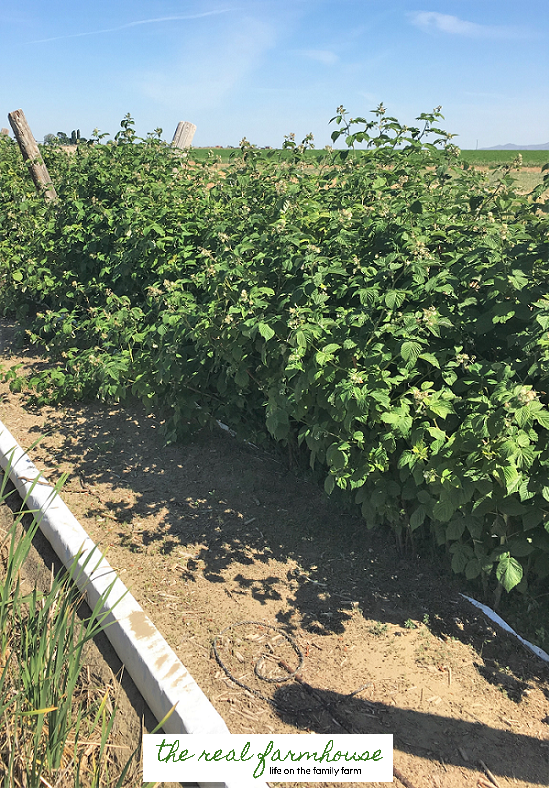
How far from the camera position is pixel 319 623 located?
3078mm

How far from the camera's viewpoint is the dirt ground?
253 centimetres

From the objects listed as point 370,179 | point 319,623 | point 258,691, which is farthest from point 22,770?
point 370,179

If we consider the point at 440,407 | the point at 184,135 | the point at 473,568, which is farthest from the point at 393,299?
the point at 184,135

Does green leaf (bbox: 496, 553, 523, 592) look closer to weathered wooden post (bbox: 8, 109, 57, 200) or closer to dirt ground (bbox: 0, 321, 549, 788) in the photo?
dirt ground (bbox: 0, 321, 549, 788)

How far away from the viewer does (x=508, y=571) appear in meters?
2.61

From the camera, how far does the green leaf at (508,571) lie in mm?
2578

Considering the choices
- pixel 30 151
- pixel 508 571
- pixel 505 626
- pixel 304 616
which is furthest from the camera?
pixel 30 151

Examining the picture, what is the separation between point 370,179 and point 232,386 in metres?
1.64

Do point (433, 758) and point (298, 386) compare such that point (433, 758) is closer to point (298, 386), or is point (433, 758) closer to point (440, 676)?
point (440, 676)

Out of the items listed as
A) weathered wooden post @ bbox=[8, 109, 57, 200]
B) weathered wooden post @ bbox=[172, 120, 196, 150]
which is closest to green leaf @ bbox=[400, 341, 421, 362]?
weathered wooden post @ bbox=[172, 120, 196, 150]

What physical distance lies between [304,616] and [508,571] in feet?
3.47

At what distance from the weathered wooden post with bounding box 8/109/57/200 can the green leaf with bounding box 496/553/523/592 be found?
762 centimetres

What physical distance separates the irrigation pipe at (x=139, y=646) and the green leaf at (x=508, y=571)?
125cm

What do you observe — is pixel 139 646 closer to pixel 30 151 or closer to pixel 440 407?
pixel 440 407
